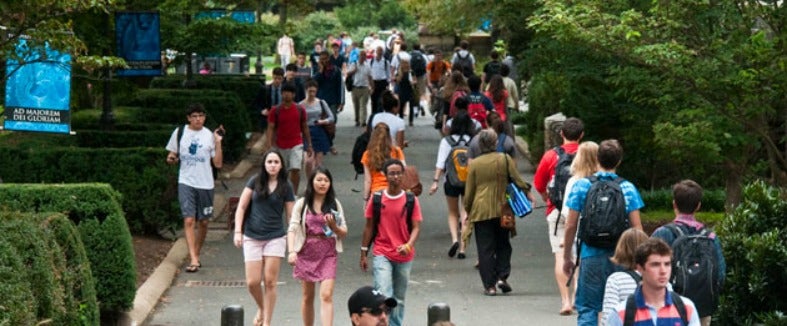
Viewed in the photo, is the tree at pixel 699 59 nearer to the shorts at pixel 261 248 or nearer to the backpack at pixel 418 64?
the shorts at pixel 261 248

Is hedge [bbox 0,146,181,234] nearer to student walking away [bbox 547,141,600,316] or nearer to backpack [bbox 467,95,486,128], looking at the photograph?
backpack [bbox 467,95,486,128]

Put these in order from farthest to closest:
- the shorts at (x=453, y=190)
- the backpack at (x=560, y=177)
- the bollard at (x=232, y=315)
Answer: the shorts at (x=453, y=190) → the backpack at (x=560, y=177) → the bollard at (x=232, y=315)

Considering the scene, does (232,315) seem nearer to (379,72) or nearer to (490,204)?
(490,204)

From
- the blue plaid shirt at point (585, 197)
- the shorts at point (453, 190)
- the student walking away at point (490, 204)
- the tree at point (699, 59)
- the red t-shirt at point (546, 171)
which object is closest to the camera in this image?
the blue plaid shirt at point (585, 197)

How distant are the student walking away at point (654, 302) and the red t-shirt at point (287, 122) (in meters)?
11.7

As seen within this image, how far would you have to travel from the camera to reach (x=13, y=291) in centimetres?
857

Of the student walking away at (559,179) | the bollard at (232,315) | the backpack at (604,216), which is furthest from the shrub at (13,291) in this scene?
the student walking away at (559,179)

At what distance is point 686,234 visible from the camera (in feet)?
31.7

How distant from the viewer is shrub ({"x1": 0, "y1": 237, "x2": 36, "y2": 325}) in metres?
8.35

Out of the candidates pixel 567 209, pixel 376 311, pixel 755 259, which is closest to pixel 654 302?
pixel 376 311

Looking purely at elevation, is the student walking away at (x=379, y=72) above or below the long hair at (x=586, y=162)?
below

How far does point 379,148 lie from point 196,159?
6.56 feet

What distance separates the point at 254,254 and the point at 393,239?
135 cm

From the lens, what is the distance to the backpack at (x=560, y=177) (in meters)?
13.0
